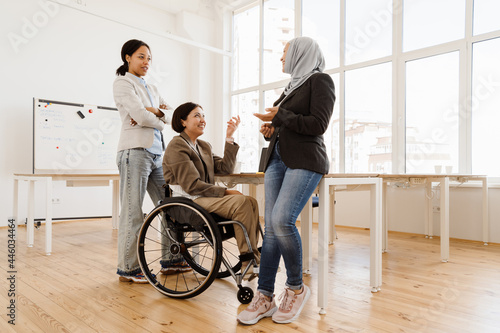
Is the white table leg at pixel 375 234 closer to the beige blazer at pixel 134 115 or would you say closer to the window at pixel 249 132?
the beige blazer at pixel 134 115

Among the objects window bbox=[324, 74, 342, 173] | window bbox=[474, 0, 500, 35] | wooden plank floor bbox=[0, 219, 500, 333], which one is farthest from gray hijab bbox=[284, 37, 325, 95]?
window bbox=[324, 74, 342, 173]

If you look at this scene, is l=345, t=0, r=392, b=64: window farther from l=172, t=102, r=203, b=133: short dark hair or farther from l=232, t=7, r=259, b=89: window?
l=172, t=102, r=203, b=133: short dark hair

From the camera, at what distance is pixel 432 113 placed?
160 inches

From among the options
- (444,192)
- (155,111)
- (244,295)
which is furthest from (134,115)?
(444,192)

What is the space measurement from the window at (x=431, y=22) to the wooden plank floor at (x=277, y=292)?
2323mm

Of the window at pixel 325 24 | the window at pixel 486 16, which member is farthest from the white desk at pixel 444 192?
the window at pixel 325 24

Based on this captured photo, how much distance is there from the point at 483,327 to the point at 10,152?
5.07 meters

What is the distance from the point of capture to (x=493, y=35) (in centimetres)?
360

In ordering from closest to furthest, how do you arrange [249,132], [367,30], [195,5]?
[367,30]
[249,132]
[195,5]

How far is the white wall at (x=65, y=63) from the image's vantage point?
461 cm

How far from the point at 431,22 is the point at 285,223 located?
3589mm

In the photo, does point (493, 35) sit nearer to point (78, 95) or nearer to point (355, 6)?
point (355, 6)

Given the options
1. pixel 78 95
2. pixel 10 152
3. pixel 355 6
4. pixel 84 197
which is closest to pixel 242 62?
pixel 355 6

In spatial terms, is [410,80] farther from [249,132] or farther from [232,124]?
[232,124]
